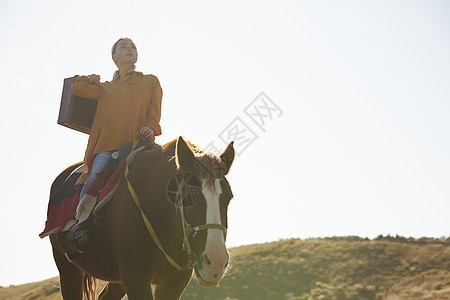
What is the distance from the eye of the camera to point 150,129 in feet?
19.5

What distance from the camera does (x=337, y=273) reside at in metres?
21.2

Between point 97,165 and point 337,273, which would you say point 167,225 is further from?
point 337,273

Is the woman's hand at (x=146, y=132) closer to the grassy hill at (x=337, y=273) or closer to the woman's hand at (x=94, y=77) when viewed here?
the woman's hand at (x=94, y=77)

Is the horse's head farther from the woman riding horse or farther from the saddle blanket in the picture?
the woman riding horse

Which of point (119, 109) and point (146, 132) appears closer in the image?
point (146, 132)

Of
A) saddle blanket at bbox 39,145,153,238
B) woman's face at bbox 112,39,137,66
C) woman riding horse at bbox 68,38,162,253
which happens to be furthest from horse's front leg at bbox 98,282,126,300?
woman's face at bbox 112,39,137,66

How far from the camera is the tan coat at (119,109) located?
6.00 metres

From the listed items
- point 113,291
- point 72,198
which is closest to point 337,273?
point 113,291

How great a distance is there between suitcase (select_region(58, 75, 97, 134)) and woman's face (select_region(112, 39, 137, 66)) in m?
0.72

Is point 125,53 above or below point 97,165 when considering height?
above

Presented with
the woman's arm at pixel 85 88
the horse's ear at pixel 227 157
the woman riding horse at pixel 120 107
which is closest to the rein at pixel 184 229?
the horse's ear at pixel 227 157

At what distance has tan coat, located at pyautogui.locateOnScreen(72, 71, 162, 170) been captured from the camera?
6004 millimetres

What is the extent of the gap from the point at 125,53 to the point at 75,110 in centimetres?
109

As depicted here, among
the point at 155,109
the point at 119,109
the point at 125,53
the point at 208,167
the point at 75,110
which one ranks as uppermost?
the point at 125,53
